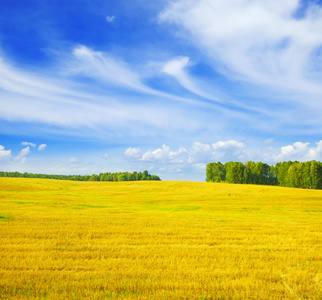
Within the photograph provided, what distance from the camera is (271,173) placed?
135 m

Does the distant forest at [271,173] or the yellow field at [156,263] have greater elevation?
the distant forest at [271,173]

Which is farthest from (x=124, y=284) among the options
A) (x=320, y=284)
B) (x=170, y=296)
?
(x=320, y=284)

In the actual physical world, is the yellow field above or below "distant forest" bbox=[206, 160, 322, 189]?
below

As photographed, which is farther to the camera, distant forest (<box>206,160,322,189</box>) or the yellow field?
distant forest (<box>206,160,322,189</box>)

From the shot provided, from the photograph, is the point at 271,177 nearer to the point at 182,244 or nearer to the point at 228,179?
the point at 228,179

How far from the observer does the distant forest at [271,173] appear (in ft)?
357

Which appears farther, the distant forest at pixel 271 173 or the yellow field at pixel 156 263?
the distant forest at pixel 271 173

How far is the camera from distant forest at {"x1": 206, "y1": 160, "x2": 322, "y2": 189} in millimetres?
108938

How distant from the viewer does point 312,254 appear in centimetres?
1356

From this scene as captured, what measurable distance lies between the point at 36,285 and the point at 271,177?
13689cm

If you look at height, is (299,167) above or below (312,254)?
above

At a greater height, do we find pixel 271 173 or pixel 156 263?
pixel 271 173

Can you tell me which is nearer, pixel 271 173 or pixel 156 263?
pixel 156 263

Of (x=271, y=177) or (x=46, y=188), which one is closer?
(x=46, y=188)
